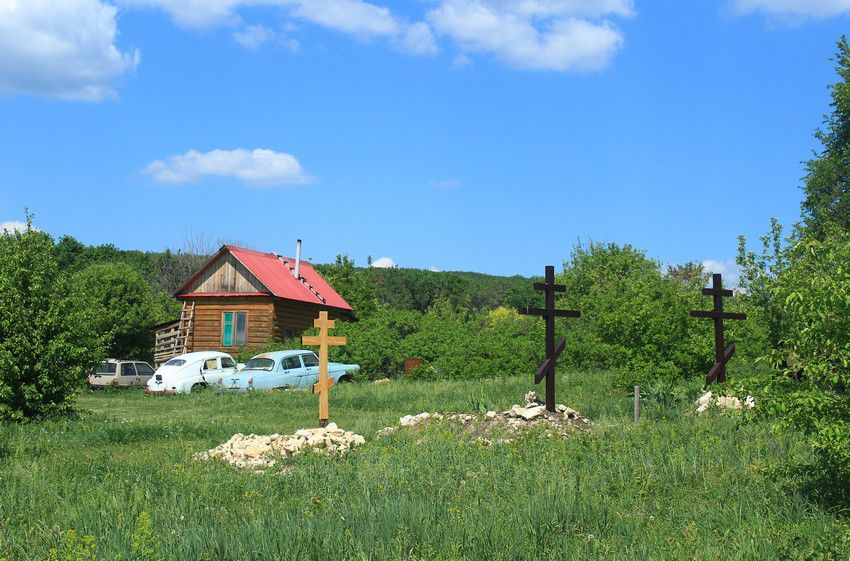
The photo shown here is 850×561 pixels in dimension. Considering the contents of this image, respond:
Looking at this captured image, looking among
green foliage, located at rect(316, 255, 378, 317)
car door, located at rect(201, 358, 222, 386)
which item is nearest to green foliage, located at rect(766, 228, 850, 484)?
car door, located at rect(201, 358, 222, 386)

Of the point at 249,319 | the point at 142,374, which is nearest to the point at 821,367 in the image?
the point at 142,374

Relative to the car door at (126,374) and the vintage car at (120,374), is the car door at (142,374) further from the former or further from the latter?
the car door at (126,374)

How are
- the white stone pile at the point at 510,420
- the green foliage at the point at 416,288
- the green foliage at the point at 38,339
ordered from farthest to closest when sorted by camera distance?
the green foliage at the point at 416,288, the green foliage at the point at 38,339, the white stone pile at the point at 510,420

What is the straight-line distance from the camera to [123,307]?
3959 cm

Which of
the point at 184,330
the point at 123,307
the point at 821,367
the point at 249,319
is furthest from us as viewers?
the point at 123,307

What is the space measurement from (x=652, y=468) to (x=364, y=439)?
4.80m

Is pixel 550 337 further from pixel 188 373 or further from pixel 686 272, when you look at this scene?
pixel 686 272

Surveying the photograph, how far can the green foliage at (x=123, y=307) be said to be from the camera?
3881cm

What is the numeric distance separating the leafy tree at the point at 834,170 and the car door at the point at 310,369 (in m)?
22.2

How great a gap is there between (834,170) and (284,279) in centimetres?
2665

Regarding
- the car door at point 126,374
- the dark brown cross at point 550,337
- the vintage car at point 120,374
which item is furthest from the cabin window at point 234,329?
the dark brown cross at point 550,337

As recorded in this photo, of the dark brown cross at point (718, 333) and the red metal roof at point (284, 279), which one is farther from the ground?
the red metal roof at point (284, 279)

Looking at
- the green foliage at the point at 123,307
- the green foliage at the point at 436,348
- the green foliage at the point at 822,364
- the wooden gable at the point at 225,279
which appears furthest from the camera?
the green foliage at the point at 123,307

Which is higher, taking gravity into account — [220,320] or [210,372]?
[220,320]
